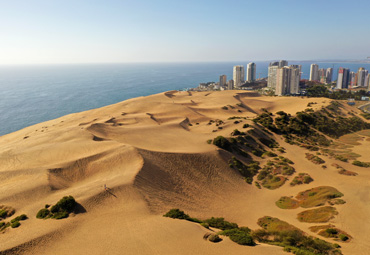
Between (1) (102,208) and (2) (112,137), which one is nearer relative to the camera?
(1) (102,208)

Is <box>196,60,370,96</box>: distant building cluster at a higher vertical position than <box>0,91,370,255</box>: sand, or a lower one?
higher

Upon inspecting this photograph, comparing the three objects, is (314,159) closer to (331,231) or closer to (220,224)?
(331,231)

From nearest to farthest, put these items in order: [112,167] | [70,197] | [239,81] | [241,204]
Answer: [70,197] → [241,204] → [112,167] → [239,81]

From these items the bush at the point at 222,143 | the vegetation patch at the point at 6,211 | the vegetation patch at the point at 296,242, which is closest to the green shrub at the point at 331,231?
the vegetation patch at the point at 296,242

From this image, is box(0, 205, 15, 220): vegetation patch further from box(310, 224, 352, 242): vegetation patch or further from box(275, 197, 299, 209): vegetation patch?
box(275, 197, 299, 209): vegetation patch

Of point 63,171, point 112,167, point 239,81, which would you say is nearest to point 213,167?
point 112,167

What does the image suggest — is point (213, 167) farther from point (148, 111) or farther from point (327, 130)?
point (148, 111)

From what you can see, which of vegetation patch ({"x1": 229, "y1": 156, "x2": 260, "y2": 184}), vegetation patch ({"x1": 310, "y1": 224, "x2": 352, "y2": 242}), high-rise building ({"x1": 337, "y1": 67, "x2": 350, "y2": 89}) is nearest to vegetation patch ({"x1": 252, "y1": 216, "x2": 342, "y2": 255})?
vegetation patch ({"x1": 310, "y1": 224, "x2": 352, "y2": 242})
